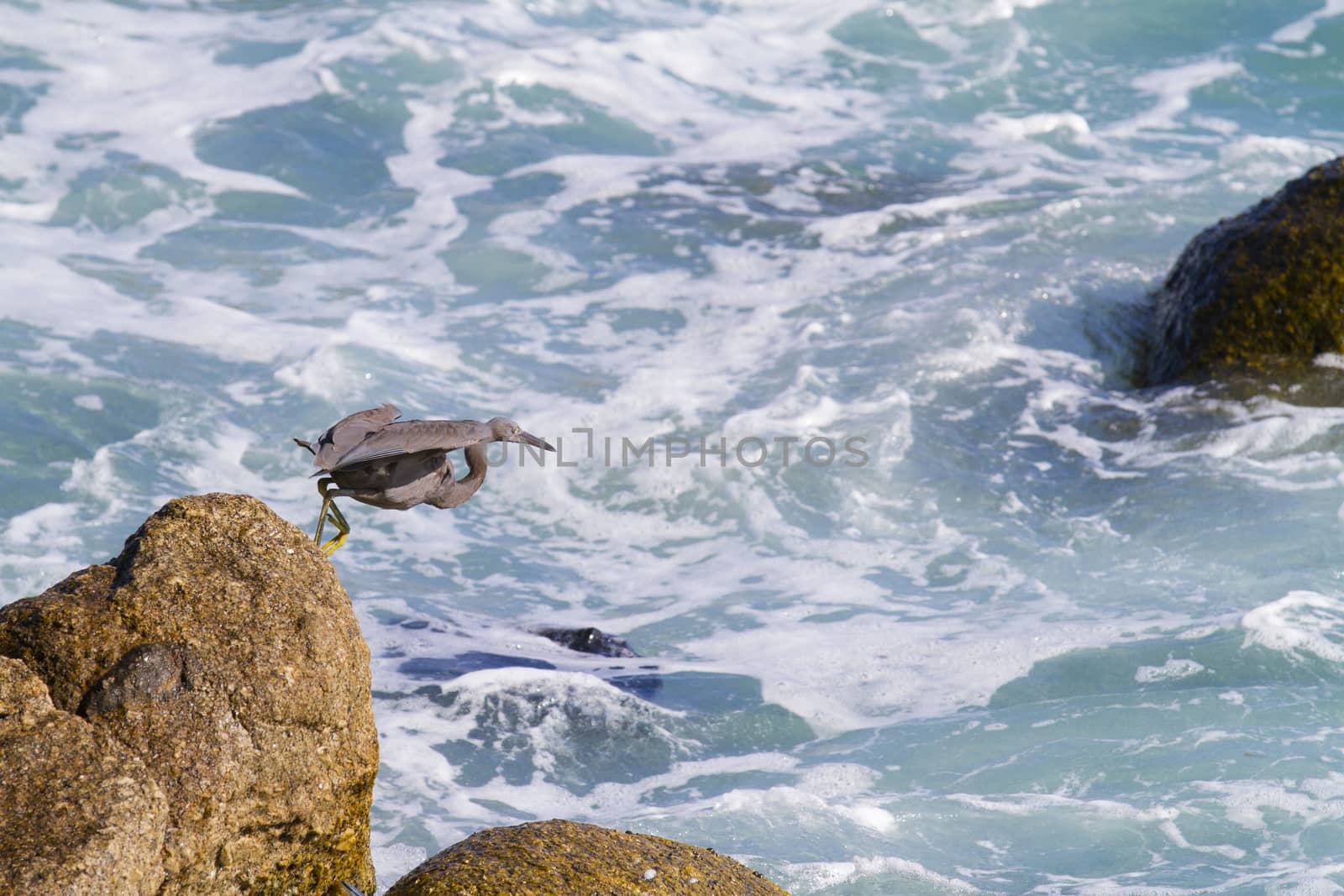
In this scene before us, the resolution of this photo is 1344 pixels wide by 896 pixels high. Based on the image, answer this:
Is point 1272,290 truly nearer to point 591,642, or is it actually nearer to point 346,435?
point 591,642

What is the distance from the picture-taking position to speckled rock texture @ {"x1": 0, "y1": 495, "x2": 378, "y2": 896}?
2.63 m

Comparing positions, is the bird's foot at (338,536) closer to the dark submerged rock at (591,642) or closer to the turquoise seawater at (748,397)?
the turquoise seawater at (748,397)

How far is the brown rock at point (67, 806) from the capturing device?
2.48m

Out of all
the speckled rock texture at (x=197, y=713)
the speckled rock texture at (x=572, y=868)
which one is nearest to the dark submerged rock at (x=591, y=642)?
the speckled rock texture at (x=572, y=868)

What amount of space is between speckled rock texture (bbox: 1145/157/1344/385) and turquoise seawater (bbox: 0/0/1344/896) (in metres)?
0.34

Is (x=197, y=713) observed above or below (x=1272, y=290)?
below

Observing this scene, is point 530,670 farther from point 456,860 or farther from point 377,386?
point 377,386

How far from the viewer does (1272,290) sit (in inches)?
304

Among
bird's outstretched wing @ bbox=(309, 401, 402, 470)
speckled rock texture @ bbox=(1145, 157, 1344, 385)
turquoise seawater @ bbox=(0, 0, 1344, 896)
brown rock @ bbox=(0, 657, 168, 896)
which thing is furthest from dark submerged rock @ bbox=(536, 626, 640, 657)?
speckled rock texture @ bbox=(1145, 157, 1344, 385)

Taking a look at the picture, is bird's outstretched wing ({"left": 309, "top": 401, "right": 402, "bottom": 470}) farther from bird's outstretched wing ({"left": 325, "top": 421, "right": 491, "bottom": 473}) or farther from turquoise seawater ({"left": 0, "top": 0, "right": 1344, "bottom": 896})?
turquoise seawater ({"left": 0, "top": 0, "right": 1344, "bottom": 896})

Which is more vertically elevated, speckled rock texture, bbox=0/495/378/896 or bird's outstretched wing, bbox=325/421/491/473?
bird's outstretched wing, bbox=325/421/491/473

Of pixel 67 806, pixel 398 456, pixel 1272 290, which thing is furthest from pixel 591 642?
pixel 1272 290

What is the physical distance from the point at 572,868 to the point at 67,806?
1.12 m

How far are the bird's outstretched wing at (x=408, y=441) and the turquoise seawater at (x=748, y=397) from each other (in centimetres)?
199
